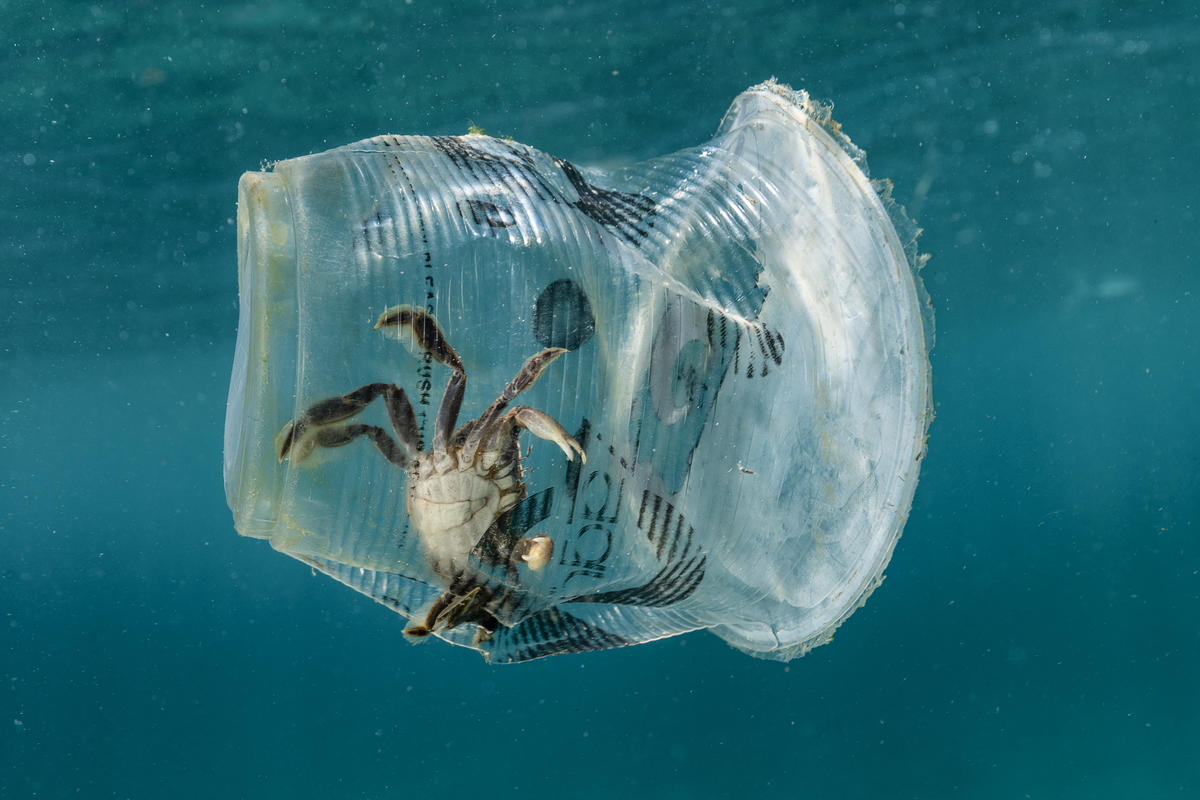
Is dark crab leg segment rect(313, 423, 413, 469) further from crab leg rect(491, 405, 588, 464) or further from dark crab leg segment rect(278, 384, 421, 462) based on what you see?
crab leg rect(491, 405, 588, 464)

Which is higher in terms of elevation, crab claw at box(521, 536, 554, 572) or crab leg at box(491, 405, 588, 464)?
crab leg at box(491, 405, 588, 464)

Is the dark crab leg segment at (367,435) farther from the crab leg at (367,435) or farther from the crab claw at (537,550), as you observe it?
the crab claw at (537,550)

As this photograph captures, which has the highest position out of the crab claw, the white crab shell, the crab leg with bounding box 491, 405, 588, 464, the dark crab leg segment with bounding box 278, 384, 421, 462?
the dark crab leg segment with bounding box 278, 384, 421, 462

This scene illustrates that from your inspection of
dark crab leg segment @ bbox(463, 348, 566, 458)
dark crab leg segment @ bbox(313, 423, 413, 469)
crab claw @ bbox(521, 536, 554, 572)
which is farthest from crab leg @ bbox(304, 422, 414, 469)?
crab claw @ bbox(521, 536, 554, 572)

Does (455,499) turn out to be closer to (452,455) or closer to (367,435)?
(452,455)

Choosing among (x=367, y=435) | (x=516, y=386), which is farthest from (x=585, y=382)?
(x=367, y=435)

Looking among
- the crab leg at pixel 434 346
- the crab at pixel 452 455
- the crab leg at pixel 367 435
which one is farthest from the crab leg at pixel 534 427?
the crab leg at pixel 367 435

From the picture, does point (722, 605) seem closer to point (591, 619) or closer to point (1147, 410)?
point (591, 619)
